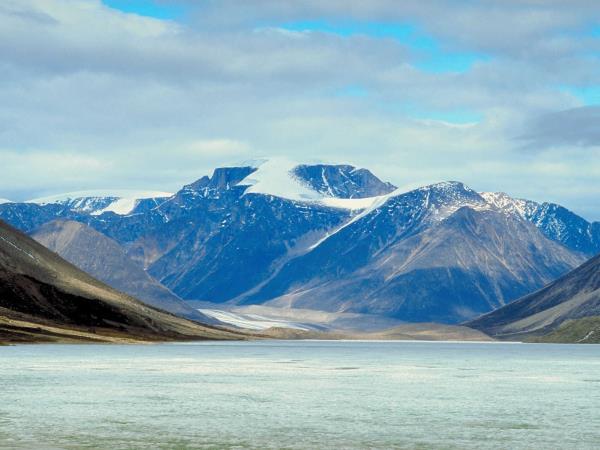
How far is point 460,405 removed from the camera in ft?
369

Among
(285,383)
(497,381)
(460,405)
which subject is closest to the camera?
(460,405)

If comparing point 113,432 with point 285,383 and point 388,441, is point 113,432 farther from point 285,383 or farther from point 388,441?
point 285,383

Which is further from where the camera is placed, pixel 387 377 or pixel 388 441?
pixel 387 377

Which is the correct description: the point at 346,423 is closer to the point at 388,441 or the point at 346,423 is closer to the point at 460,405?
the point at 388,441

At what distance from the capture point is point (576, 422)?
318 ft

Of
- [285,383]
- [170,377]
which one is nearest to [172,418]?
[285,383]

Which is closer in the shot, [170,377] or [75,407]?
[75,407]

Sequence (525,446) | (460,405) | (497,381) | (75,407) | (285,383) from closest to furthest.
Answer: (525,446) < (75,407) < (460,405) < (285,383) < (497,381)

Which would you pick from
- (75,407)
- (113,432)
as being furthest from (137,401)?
(113,432)

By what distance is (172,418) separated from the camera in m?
96.4

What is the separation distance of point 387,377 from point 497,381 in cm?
1842

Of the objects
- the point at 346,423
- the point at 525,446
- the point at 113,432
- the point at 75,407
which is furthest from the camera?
the point at 75,407

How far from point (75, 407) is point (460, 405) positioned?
39.4 m

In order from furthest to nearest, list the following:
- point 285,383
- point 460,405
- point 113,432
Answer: point 285,383 → point 460,405 → point 113,432
